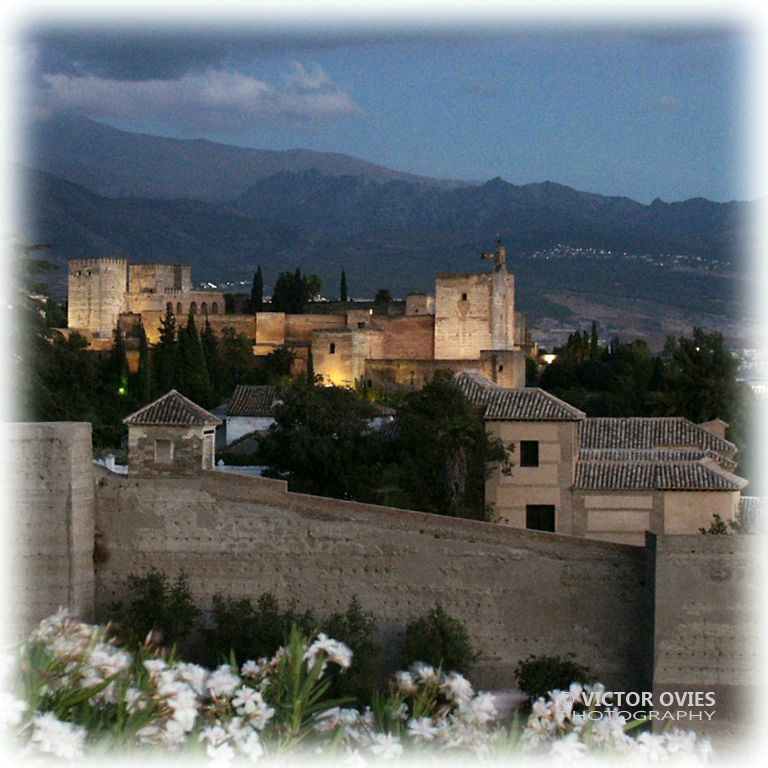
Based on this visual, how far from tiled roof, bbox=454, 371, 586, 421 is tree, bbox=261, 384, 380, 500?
154 cm

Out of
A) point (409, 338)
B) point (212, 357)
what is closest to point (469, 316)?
point (409, 338)

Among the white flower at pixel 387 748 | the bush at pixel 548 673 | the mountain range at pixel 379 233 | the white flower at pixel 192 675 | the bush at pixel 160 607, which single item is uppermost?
the mountain range at pixel 379 233

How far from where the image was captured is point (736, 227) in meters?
149

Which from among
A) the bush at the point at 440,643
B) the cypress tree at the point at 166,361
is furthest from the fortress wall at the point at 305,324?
the bush at the point at 440,643

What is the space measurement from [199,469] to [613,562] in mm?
4424

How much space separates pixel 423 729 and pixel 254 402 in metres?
26.1

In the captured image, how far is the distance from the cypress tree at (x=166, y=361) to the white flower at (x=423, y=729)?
32479 millimetres

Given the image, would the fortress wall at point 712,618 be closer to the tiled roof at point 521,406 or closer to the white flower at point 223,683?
the tiled roof at point 521,406

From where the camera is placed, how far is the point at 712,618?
17.5 meters

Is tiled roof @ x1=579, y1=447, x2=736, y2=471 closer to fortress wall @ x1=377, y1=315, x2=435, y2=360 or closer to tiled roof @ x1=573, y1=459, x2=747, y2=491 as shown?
tiled roof @ x1=573, y1=459, x2=747, y2=491

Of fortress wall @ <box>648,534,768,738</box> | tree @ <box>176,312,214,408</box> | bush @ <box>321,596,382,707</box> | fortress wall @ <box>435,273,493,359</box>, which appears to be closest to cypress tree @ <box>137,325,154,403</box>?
tree @ <box>176,312,214,408</box>

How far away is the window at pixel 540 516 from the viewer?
22.3 meters

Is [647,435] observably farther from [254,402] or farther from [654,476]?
[254,402]

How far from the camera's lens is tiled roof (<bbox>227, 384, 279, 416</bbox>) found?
32781 millimetres
